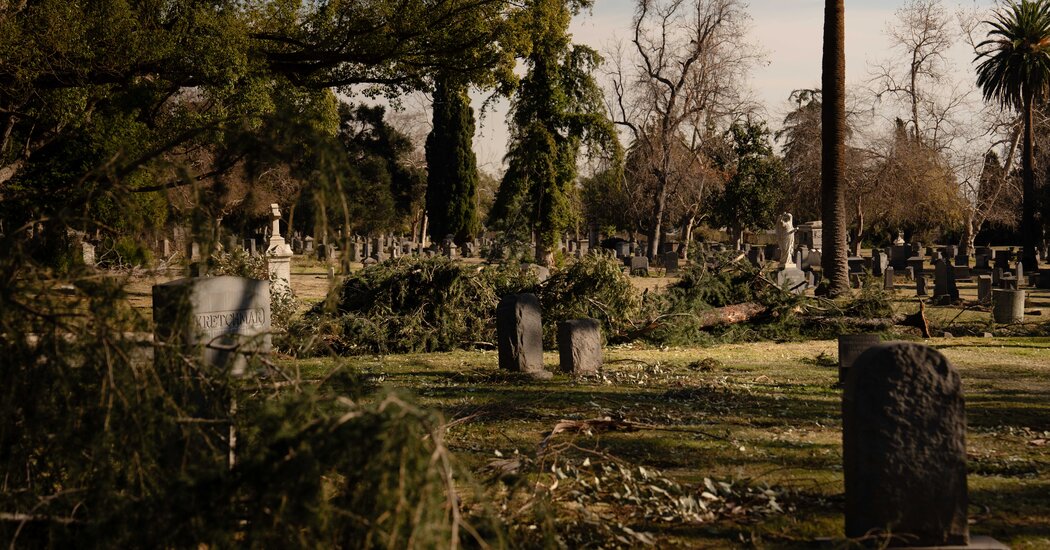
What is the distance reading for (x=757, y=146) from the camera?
50125 mm

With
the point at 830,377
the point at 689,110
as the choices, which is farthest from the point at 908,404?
the point at 689,110

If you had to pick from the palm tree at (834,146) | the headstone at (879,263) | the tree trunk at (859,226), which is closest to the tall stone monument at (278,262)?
the palm tree at (834,146)

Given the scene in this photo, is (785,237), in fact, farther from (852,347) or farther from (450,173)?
(450,173)

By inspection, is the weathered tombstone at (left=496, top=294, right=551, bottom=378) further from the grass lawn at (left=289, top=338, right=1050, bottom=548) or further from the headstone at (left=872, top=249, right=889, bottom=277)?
the headstone at (left=872, top=249, right=889, bottom=277)

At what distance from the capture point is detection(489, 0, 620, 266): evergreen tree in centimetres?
3216

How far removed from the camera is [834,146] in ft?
72.3

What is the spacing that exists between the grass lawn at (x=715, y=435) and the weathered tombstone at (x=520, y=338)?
0.36 meters

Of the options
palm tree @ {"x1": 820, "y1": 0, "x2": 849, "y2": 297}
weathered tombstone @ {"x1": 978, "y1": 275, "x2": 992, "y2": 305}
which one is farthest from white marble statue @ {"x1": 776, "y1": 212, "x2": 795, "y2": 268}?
weathered tombstone @ {"x1": 978, "y1": 275, "x2": 992, "y2": 305}

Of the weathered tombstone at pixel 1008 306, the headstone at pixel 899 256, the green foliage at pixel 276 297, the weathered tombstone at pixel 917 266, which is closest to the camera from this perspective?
the green foliage at pixel 276 297

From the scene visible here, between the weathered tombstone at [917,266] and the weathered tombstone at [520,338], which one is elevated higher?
the weathered tombstone at [917,266]

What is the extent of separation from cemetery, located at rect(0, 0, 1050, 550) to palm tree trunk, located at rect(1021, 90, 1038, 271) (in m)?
0.56

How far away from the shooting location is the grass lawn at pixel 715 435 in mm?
5379

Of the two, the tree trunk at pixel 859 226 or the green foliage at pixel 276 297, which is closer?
the green foliage at pixel 276 297

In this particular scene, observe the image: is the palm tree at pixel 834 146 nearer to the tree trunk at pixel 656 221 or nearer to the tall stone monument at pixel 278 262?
the tall stone monument at pixel 278 262
